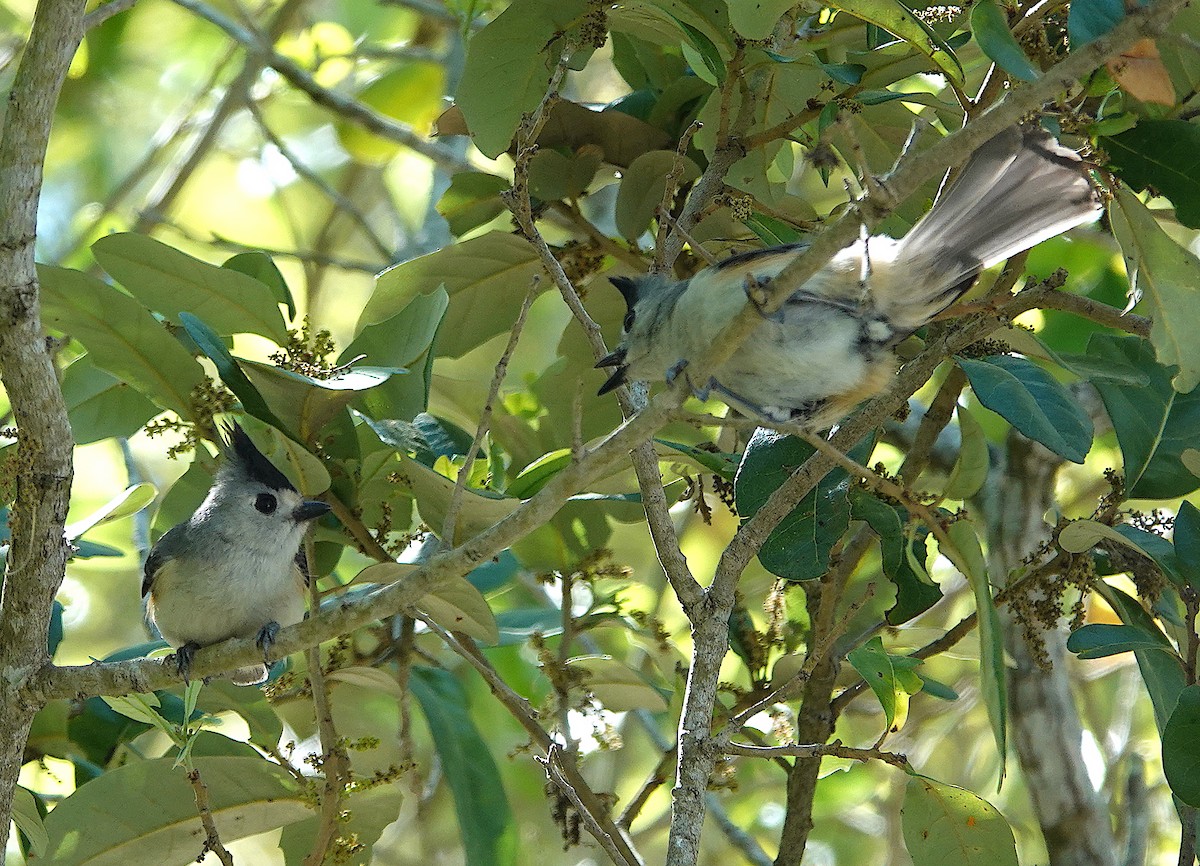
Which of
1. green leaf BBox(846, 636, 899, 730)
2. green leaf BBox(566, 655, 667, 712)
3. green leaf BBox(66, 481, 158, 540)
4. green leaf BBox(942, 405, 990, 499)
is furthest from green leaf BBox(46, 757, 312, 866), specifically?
green leaf BBox(942, 405, 990, 499)

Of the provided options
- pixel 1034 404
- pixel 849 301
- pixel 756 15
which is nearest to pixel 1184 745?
pixel 1034 404

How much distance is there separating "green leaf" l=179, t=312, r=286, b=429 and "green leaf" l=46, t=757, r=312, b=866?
62 centimetres

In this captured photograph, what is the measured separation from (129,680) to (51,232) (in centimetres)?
295

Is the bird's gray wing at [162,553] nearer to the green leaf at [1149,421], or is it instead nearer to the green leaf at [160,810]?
the green leaf at [160,810]

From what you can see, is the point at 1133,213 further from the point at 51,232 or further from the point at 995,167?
the point at 51,232

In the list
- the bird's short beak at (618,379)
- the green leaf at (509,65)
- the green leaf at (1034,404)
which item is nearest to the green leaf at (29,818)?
the bird's short beak at (618,379)

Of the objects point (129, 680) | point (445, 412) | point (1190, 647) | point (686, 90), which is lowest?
point (1190, 647)

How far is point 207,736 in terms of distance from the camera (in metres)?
2.21

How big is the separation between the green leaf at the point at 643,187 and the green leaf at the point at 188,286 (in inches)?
25.9

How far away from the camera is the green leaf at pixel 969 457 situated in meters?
2.19

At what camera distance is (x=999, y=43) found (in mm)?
1351

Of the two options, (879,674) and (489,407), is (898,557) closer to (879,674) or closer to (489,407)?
(879,674)

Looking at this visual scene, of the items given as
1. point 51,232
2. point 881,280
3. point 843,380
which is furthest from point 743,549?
point 51,232

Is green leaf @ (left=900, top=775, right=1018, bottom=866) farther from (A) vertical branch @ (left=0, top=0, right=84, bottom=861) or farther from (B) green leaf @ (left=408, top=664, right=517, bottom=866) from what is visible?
(A) vertical branch @ (left=0, top=0, right=84, bottom=861)
